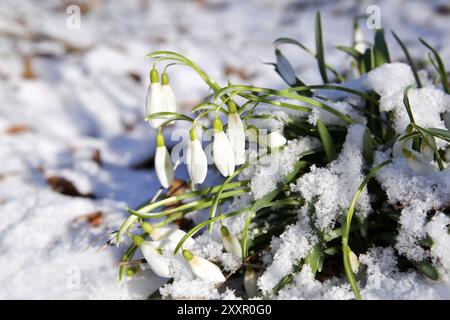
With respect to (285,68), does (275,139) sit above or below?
below

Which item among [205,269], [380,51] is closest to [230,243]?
[205,269]

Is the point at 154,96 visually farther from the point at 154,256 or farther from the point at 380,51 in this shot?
the point at 380,51

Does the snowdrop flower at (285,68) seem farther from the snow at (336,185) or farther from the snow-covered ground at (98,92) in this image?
the snow-covered ground at (98,92)

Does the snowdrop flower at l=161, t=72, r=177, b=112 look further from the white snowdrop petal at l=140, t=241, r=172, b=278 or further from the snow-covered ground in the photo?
the snow-covered ground

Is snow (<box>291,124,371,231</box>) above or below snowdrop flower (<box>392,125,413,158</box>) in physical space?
below

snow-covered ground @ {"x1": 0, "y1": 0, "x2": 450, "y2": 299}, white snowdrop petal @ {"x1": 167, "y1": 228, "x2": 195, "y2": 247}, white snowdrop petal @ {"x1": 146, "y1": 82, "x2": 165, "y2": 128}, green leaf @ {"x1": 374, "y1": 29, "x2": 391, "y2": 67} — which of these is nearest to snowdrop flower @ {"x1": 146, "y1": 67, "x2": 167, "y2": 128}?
white snowdrop petal @ {"x1": 146, "y1": 82, "x2": 165, "y2": 128}

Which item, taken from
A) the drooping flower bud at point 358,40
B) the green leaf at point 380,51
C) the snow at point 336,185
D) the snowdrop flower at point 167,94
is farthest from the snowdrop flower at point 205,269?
the drooping flower bud at point 358,40

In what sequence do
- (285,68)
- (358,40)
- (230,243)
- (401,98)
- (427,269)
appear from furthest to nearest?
(358,40) < (285,68) < (401,98) < (230,243) < (427,269)
